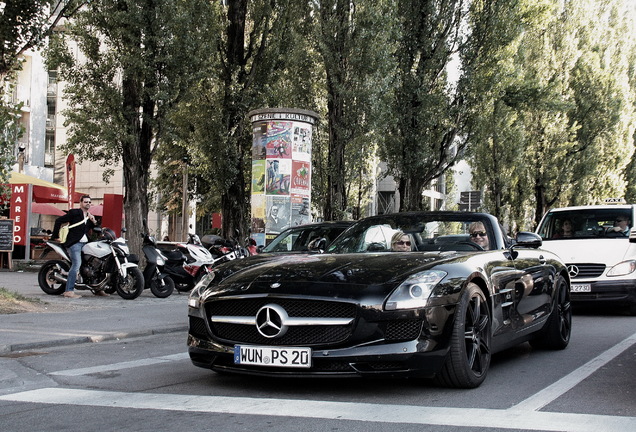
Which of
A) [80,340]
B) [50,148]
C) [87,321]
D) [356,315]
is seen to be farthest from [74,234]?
[50,148]

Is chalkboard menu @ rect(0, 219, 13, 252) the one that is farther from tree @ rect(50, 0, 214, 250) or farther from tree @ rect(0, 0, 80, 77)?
tree @ rect(0, 0, 80, 77)

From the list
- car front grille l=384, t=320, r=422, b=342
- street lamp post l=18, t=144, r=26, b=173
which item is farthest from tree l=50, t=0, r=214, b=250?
street lamp post l=18, t=144, r=26, b=173

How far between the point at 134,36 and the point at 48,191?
7850 millimetres

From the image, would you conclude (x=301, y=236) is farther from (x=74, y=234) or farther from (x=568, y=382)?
(x=568, y=382)

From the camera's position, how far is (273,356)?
5426mm

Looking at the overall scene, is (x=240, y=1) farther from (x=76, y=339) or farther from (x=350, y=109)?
(x=76, y=339)

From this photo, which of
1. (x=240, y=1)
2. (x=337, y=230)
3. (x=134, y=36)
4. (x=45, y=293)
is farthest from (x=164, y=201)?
(x=337, y=230)

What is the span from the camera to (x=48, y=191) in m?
24.9

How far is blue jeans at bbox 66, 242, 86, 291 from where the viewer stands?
44.9 ft

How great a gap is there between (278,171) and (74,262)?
543 centimetres

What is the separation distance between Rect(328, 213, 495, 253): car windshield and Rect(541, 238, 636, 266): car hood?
605 cm

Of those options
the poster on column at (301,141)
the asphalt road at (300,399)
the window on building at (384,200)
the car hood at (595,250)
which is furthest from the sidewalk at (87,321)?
the window on building at (384,200)

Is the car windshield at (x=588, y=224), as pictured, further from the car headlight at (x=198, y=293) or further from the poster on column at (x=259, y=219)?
the car headlight at (x=198, y=293)

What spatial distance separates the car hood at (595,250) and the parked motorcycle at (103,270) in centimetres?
729
